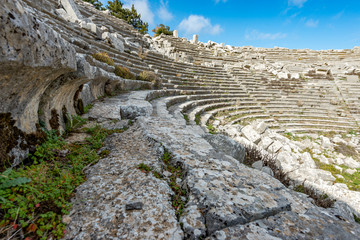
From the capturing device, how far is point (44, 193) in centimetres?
119

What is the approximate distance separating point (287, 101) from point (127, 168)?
56.0 ft

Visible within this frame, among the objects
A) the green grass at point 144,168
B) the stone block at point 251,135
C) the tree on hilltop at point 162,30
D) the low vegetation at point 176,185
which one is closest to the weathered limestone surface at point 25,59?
the green grass at point 144,168

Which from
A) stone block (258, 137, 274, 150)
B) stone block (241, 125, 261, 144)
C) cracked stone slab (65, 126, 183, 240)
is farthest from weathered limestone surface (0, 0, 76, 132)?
stone block (258, 137, 274, 150)

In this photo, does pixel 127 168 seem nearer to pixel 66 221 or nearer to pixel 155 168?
pixel 155 168

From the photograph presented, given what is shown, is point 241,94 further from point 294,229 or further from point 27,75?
point 27,75

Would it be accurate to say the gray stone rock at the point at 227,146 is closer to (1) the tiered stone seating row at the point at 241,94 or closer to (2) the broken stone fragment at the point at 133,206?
(2) the broken stone fragment at the point at 133,206

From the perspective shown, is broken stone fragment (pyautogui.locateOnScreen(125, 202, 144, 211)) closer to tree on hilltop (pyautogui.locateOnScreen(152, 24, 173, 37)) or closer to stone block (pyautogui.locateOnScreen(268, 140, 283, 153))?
stone block (pyautogui.locateOnScreen(268, 140, 283, 153))

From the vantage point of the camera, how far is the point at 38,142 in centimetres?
175

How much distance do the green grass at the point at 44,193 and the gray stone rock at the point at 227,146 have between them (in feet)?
7.50

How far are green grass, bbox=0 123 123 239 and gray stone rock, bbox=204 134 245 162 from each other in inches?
90.0

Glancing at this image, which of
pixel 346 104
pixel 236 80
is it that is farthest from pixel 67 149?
pixel 346 104

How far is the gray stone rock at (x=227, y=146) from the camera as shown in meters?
3.14

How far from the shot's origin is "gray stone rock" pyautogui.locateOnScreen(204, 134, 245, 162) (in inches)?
124

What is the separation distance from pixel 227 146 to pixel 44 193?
285 centimetres
